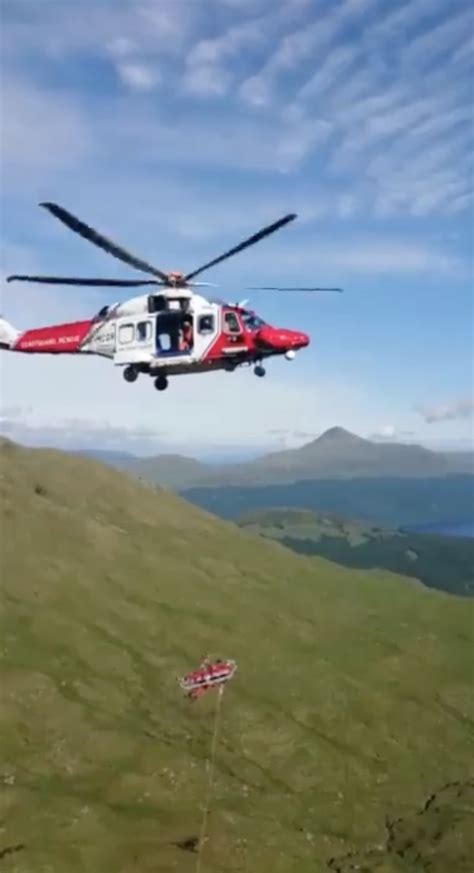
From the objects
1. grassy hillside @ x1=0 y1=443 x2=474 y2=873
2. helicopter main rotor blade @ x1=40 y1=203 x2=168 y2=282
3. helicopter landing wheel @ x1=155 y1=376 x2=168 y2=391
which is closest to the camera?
helicopter main rotor blade @ x1=40 y1=203 x2=168 y2=282

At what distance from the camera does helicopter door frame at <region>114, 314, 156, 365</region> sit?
149 feet

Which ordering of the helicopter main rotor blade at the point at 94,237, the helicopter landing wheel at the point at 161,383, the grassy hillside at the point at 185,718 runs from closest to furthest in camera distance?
1. the helicopter main rotor blade at the point at 94,237
2. the helicopter landing wheel at the point at 161,383
3. the grassy hillside at the point at 185,718

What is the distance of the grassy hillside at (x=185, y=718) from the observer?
107 m

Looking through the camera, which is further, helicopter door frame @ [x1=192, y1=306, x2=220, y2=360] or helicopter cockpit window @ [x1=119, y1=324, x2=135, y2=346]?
helicopter cockpit window @ [x1=119, y1=324, x2=135, y2=346]

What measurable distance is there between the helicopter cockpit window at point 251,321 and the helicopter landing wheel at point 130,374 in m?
6.33

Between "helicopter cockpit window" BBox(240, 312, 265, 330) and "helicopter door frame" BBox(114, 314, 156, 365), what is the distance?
15.8 feet

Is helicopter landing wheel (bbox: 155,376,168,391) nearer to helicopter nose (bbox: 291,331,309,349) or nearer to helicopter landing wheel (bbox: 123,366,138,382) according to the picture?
helicopter landing wheel (bbox: 123,366,138,382)

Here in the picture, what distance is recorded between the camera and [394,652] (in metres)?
183

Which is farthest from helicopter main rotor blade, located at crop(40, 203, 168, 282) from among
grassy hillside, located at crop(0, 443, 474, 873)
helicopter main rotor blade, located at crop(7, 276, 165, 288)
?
grassy hillside, located at crop(0, 443, 474, 873)

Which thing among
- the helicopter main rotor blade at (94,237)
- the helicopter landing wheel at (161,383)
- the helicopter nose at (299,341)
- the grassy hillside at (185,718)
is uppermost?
the helicopter main rotor blade at (94,237)

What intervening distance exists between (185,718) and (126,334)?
109m

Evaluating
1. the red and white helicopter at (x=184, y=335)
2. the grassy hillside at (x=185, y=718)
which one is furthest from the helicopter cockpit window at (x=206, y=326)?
the grassy hillside at (x=185, y=718)

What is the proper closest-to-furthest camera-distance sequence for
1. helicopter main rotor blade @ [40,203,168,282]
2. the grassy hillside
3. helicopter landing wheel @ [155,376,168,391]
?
helicopter main rotor blade @ [40,203,168,282] → helicopter landing wheel @ [155,376,168,391] → the grassy hillside

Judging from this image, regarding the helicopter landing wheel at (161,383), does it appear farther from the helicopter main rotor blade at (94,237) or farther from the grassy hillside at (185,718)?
the grassy hillside at (185,718)
